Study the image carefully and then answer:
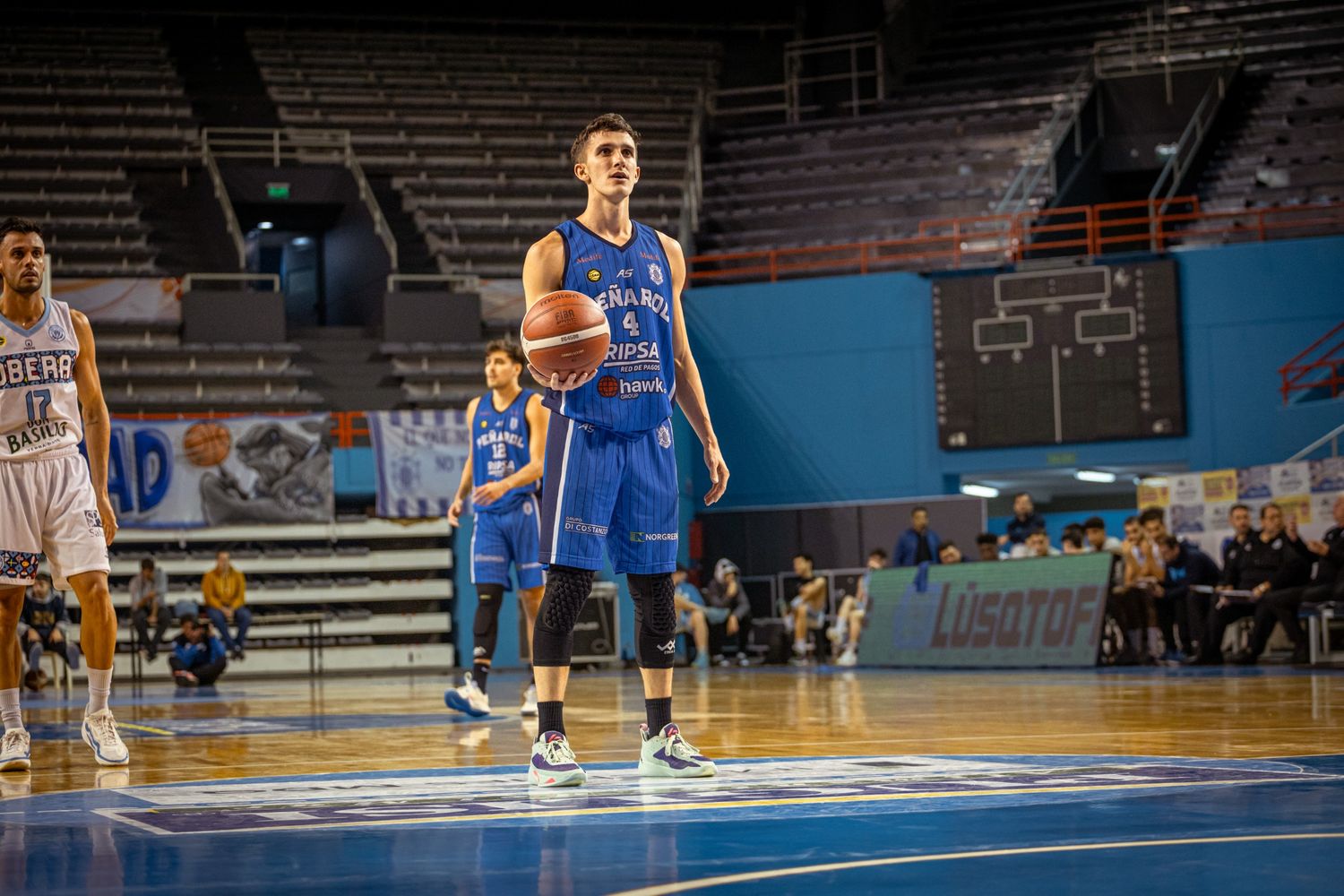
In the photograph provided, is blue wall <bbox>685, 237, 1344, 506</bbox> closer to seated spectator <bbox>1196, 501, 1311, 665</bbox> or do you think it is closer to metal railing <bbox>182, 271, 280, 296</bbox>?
metal railing <bbox>182, 271, 280, 296</bbox>

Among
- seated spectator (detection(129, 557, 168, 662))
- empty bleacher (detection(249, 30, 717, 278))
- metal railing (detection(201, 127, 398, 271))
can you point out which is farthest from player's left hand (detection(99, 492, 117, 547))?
metal railing (detection(201, 127, 398, 271))

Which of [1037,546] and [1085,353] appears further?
[1085,353]

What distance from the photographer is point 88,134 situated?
22.6 m

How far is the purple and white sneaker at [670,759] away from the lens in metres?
4.49

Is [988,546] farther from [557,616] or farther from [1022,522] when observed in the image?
[557,616]

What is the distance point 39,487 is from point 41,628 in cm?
967

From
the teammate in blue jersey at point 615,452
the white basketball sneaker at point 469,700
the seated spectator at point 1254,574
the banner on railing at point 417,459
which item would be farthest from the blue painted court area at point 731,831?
the banner on railing at point 417,459

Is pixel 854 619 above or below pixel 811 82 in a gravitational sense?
below

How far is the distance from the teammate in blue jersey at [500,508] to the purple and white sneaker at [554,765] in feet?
12.8

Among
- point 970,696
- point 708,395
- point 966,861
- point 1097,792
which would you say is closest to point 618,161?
point 1097,792

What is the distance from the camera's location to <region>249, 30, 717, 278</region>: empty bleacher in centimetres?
2266

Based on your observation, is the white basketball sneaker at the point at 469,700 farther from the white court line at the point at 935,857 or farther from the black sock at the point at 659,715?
the white court line at the point at 935,857

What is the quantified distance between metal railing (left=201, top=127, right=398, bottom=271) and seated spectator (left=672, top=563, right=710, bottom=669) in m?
6.73

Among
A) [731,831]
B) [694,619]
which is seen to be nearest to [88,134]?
[694,619]
